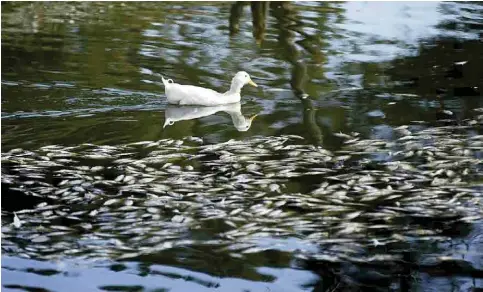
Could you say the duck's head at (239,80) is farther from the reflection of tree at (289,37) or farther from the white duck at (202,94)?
the reflection of tree at (289,37)

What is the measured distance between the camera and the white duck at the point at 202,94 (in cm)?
1019

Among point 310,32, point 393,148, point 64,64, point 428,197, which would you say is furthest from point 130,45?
point 428,197

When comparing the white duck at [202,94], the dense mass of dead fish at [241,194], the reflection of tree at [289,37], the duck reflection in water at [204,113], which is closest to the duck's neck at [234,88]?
the white duck at [202,94]

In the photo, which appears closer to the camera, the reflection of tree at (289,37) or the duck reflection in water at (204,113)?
the duck reflection in water at (204,113)

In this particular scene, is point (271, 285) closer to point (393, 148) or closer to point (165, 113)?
point (393, 148)

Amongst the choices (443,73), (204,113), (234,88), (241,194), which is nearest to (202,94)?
(204,113)

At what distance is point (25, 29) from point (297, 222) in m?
9.46

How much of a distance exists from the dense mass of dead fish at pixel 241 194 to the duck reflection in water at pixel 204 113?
75cm

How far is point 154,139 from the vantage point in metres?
8.97

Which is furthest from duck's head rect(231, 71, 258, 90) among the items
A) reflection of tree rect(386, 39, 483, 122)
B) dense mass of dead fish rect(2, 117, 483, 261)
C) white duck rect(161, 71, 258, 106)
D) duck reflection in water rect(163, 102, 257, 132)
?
reflection of tree rect(386, 39, 483, 122)

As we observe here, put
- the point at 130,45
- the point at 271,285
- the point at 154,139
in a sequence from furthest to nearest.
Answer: the point at 130,45, the point at 154,139, the point at 271,285

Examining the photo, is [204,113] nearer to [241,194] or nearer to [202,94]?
[202,94]

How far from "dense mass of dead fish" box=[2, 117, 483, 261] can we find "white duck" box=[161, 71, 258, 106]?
1369mm

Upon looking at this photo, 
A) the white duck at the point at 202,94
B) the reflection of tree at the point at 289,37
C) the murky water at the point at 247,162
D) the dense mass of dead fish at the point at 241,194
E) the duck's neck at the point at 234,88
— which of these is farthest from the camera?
the duck's neck at the point at 234,88
